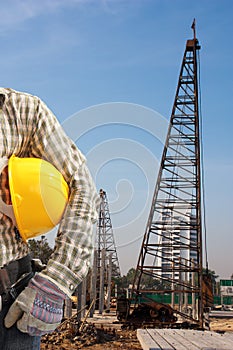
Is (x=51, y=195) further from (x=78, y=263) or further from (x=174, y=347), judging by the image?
(x=174, y=347)

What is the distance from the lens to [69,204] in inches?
63.6

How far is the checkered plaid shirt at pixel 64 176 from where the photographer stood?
1.54 meters

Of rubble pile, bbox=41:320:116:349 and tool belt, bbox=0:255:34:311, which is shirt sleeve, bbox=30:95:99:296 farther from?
rubble pile, bbox=41:320:116:349

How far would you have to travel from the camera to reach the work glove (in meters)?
1.44

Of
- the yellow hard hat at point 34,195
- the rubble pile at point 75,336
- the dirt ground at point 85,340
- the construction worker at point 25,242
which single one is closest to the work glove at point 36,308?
the construction worker at point 25,242

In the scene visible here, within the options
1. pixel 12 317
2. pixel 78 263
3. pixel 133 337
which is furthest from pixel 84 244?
pixel 133 337

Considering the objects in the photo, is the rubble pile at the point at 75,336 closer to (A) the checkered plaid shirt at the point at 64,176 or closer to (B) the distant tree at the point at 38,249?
(B) the distant tree at the point at 38,249

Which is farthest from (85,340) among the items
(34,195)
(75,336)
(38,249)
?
(34,195)

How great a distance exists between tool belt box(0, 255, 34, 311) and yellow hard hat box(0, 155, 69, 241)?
8 cm

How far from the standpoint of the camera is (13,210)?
151 centimetres

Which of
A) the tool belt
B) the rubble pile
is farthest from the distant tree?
the rubble pile

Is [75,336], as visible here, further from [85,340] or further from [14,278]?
[14,278]

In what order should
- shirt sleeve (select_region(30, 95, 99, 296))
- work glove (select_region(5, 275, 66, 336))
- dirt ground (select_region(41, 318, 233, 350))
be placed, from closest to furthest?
work glove (select_region(5, 275, 66, 336)), shirt sleeve (select_region(30, 95, 99, 296)), dirt ground (select_region(41, 318, 233, 350))

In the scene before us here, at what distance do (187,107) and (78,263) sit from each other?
54.0 feet
